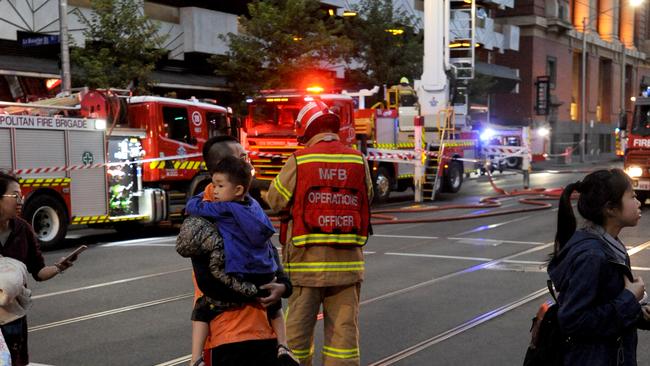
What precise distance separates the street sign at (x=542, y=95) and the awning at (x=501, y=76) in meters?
2.61

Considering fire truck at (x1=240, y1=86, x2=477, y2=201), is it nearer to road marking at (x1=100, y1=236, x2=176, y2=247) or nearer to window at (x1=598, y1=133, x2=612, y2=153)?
road marking at (x1=100, y1=236, x2=176, y2=247)

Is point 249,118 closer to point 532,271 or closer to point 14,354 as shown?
point 532,271

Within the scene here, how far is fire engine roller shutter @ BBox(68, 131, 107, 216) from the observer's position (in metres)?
13.3

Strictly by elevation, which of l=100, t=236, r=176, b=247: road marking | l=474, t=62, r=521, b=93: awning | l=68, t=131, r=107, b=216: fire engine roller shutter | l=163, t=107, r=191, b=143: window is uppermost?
l=474, t=62, r=521, b=93: awning

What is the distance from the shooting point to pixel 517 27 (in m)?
51.4

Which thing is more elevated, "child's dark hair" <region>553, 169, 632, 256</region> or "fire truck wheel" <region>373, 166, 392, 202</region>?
"child's dark hair" <region>553, 169, 632, 256</region>

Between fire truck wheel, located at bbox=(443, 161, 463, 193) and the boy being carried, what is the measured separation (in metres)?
19.1

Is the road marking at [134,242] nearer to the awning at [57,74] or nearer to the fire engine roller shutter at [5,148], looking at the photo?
the fire engine roller shutter at [5,148]

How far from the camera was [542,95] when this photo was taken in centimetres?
5159

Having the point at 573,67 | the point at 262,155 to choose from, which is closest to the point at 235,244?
the point at 262,155

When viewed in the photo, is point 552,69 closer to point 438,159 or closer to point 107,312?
point 438,159

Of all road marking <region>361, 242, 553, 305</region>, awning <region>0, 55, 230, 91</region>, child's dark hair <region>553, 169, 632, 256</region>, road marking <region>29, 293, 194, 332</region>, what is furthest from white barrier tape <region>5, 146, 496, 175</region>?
child's dark hair <region>553, 169, 632, 256</region>

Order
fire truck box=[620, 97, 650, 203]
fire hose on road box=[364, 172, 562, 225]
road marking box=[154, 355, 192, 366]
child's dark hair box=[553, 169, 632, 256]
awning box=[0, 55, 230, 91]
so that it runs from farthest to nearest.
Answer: awning box=[0, 55, 230, 91] < fire truck box=[620, 97, 650, 203] < fire hose on road box=[364, 172, 562, 225] < road marking box=[154, 355, 192, 366] < child's dark hair box=[553, 169, 632, 256]

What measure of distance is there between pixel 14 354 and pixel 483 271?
6.88 m
